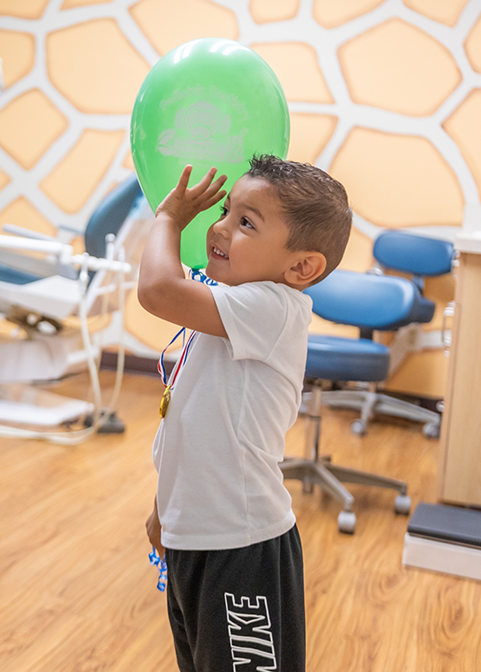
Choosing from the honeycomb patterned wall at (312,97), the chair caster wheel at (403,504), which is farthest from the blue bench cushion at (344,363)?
the honeycomb patterned wall at (312,97)

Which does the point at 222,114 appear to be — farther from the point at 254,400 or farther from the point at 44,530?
the point at 44,530

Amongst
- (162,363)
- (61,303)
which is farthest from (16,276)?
(162,363)

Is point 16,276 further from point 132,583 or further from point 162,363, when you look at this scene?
point 162,363

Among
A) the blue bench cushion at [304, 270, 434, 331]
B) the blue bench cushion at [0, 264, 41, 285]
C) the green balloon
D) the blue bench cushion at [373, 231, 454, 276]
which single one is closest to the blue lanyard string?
the green balloon

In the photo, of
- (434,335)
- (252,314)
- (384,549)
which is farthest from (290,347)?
(434,335)

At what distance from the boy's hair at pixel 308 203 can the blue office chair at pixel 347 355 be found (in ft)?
3.61

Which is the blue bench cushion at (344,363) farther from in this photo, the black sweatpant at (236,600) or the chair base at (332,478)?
the black sweatpant at (236,600)

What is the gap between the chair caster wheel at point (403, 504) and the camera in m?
1.98

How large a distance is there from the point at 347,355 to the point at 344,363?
0.08 feet

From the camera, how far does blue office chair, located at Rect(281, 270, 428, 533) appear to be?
189 cm

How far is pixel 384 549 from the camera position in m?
1.76

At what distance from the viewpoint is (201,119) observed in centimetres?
88

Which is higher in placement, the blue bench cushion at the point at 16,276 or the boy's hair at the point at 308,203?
the boy's hair at the point at 308,203

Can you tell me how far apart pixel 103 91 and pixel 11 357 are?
167 centimetres
